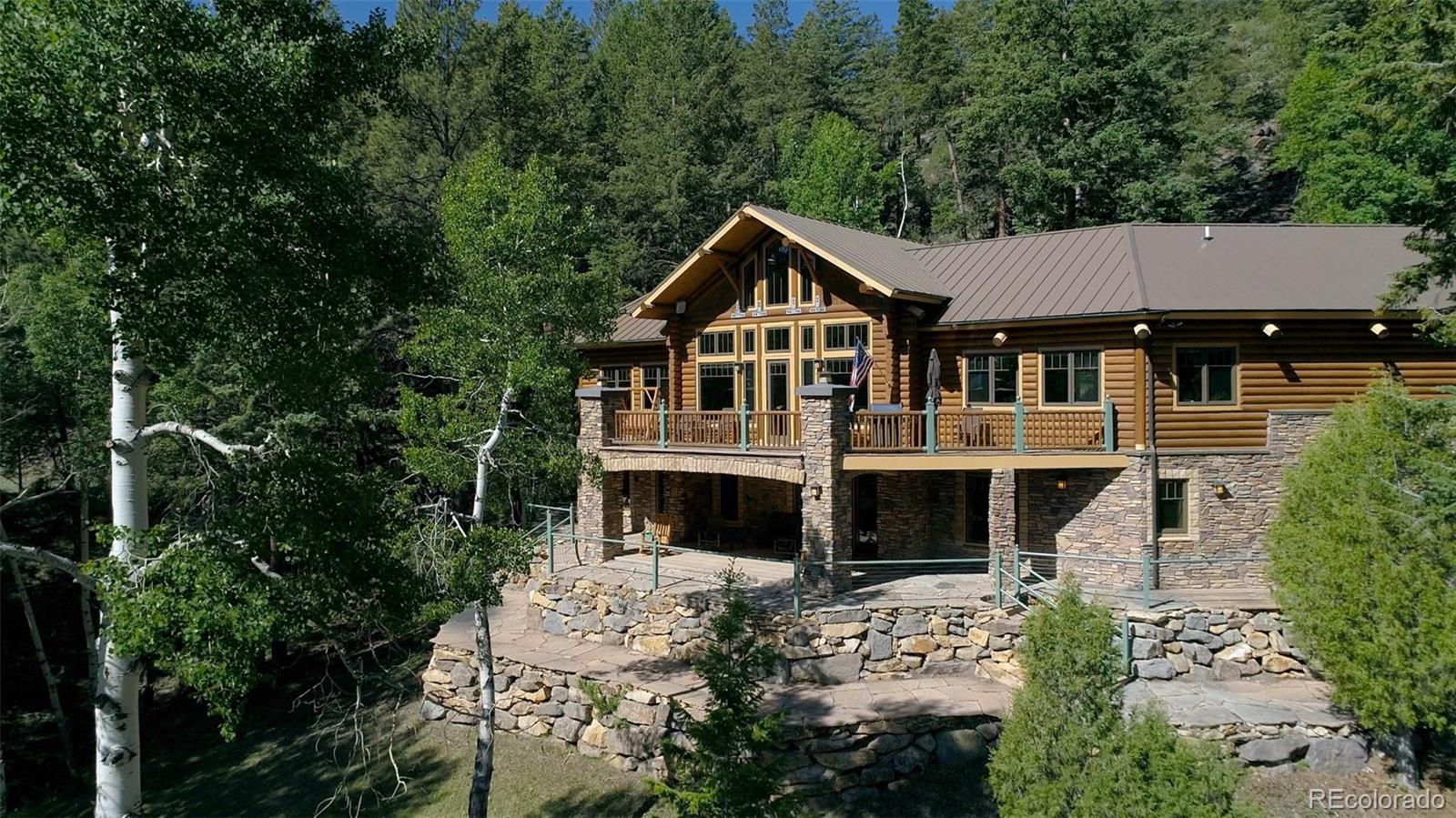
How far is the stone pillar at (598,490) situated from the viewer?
17.7 m

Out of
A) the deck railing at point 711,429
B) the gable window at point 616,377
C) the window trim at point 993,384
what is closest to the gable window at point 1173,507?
the window trim at point 993,384

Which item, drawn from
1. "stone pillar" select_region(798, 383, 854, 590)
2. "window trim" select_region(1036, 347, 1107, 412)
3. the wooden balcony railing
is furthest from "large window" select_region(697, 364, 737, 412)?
"window trim" select_region(1036, 347, 1107, 412)

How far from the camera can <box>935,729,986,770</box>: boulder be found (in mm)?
11891

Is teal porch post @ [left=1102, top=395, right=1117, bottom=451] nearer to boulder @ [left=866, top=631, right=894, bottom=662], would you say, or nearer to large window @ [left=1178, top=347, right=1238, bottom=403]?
large window @ [left=1178, top=347, right=1238, bottom=403]

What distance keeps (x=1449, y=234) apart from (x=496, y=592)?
14.7 meters

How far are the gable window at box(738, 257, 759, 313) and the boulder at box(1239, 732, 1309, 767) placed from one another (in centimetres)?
1221

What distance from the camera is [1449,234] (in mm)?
12234

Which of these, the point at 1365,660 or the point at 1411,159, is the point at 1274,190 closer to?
the point at 1411,159

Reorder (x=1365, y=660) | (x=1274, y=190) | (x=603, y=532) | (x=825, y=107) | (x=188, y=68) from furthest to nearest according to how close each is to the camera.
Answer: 1. (x=825, y=107)
2. (x=1274, y=190)
3. (x=603, y=532)
4. (x=1365, y=660)
5. (x=188, y=68)

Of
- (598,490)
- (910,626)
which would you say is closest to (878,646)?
(910,626)

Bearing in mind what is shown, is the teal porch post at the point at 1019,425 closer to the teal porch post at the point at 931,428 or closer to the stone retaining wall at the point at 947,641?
the teal porch post at the point at 931,428

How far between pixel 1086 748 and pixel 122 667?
27.7 ft

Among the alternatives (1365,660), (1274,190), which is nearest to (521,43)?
(1365,660)

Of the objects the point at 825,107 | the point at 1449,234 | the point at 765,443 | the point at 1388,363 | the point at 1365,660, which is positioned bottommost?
the point at 1365,660
